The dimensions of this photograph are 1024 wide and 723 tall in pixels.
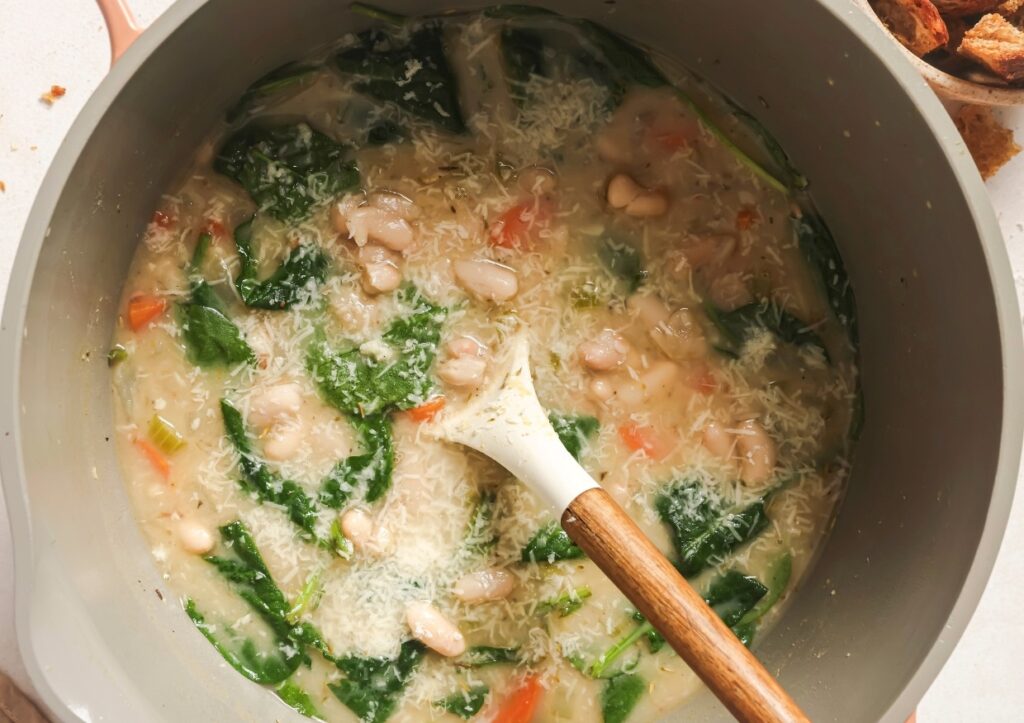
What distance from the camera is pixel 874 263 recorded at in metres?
2.05

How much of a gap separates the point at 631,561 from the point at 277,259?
1.01 meters

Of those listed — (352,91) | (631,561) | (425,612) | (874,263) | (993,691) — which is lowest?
(993,691)

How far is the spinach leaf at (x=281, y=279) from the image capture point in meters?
2.11

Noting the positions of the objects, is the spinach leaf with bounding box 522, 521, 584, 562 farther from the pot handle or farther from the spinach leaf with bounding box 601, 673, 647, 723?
the pot handle

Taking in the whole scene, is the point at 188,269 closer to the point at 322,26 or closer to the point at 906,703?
the point at 322,26

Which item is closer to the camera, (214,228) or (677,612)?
(677,612)

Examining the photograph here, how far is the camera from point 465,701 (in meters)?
2.12

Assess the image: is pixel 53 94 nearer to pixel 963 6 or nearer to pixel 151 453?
pixel 151 453

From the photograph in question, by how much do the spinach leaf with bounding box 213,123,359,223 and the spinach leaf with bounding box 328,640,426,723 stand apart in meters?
0.96

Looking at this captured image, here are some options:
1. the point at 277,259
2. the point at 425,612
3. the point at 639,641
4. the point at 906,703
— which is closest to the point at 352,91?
the point at 277,259

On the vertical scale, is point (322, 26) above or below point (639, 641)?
above

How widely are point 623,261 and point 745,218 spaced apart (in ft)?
0.95

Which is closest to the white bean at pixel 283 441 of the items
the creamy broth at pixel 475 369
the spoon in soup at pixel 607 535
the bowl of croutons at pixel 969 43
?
the creamy broth at pixel 475 369

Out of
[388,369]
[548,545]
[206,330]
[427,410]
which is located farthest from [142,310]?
[548,545]
